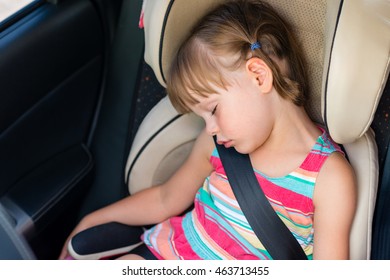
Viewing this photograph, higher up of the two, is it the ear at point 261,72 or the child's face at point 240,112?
the ear at point 261,72

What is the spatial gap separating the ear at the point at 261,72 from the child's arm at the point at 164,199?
300 mm

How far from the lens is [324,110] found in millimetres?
1262

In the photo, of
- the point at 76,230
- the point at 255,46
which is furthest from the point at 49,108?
the point at 255,46

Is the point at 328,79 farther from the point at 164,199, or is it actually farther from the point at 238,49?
the point at 164,199

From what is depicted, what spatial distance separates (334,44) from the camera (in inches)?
46.6

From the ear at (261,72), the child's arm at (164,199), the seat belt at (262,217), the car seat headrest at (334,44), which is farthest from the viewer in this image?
the child's arm at (164,199)

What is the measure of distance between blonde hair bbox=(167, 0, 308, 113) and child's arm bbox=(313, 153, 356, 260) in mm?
182

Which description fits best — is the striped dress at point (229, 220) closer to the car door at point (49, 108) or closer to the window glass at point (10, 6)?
the car door at point (49, 108)

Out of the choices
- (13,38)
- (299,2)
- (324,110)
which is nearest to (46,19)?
(13,38)

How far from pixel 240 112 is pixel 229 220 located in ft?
1.05

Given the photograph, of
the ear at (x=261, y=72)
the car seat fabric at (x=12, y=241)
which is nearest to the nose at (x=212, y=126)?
the ear at (x=261, y=72)

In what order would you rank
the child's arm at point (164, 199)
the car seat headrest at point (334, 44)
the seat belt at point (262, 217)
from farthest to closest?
1. the child's arm at point (164, 199)
2. the seat belt at point (262, 217)
3. the car seat headrest at point (334, 44)

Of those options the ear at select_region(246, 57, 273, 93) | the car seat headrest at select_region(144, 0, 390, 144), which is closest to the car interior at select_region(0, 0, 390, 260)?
the car seat headrest at select_region(144, 0, 390, 144)

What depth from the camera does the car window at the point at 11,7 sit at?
166cm
